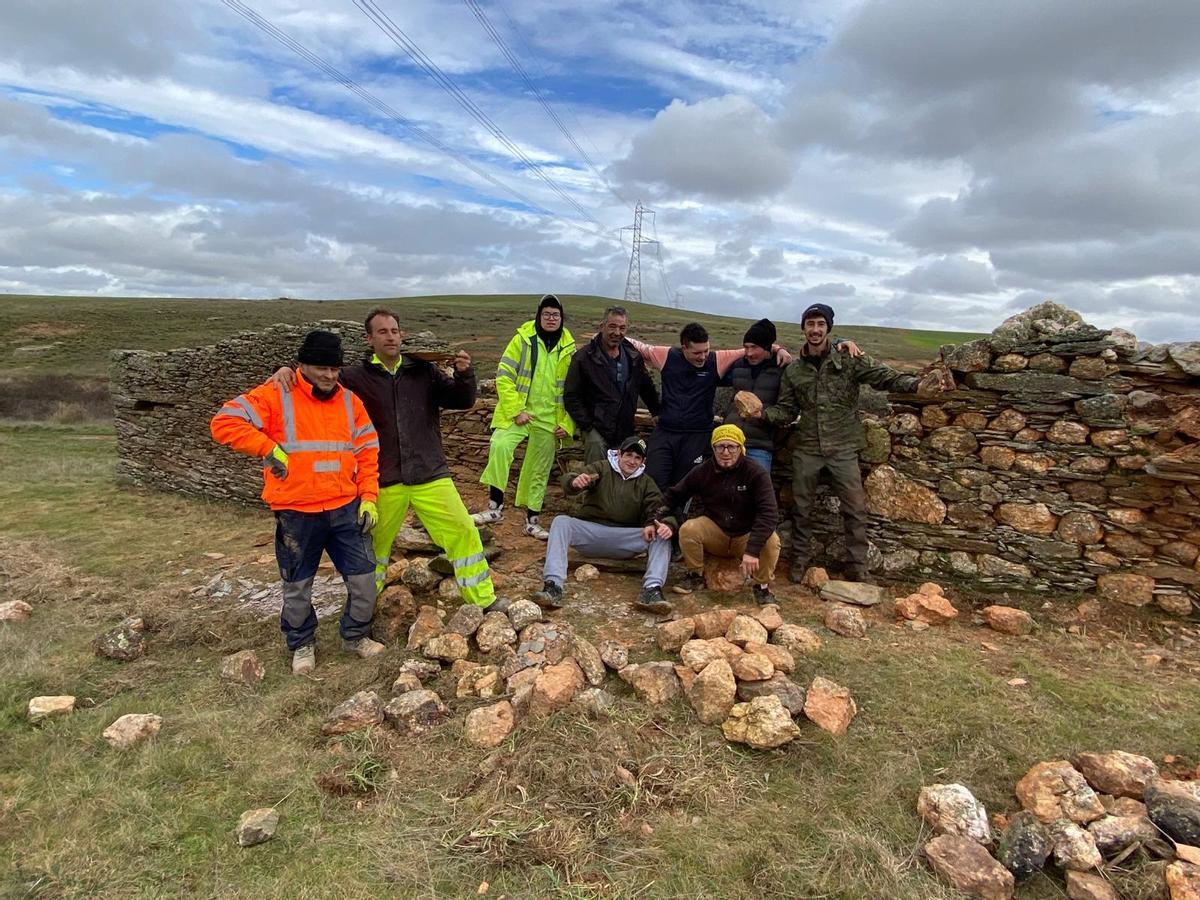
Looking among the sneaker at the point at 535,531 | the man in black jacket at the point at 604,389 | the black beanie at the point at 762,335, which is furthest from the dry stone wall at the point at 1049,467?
the sneaker at the point at 535,531

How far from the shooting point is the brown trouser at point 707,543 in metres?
5.54

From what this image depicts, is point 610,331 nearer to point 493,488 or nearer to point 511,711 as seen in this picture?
point 493,488

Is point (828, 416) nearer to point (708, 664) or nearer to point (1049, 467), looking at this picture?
point (1049, 467)

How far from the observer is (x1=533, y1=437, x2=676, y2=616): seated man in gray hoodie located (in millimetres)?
5730

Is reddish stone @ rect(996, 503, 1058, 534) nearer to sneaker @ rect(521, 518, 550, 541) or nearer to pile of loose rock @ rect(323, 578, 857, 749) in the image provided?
pile of loose rock @ rect(323, 578, 857, 749)

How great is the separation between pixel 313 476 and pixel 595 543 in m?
2.52

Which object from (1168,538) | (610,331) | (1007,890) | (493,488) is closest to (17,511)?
(493,488)

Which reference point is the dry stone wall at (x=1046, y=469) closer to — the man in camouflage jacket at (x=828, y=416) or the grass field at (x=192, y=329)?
the man in camouflage jacket at (x=828, y=416)

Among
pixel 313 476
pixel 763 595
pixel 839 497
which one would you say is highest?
pixel 313 476

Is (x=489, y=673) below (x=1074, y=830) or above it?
below

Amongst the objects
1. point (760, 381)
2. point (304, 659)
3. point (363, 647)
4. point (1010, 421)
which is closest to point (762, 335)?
point (760, 381)

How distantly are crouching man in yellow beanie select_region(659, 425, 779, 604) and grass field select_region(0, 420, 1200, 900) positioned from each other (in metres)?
1.00

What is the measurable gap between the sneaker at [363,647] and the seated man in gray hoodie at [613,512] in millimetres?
1443

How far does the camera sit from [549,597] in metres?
5.29
